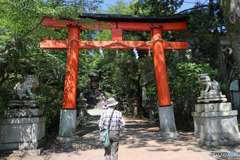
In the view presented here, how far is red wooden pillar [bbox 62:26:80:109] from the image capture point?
694cm

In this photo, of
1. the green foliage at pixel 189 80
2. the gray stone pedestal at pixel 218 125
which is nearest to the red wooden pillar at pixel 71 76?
the green foliage at pixel 189 80

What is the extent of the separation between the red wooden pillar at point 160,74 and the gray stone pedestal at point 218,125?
1.82m

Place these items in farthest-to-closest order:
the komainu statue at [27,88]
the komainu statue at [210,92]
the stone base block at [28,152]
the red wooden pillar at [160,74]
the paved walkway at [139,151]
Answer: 1. the red wooden pillar at [160,74]
2. the komainu statue at [210,92]
3. the komainu statue at [27,88]
4. the stone base block at [28,152]
5. the paved walkway at [139,151]

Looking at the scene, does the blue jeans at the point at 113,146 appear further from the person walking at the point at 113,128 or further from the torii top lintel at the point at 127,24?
the torii top lintel at the point at 127,24

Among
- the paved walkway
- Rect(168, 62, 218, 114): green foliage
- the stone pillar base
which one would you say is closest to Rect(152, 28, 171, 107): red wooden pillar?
Rect(168, 62, 218, 114): green foliage

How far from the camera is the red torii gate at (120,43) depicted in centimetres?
710

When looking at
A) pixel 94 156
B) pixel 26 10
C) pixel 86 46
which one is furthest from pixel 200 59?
pixel 26 10

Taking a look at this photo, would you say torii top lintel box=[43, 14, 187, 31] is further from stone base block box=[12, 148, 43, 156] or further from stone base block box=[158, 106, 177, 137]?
stone base block box=[12, 148, 43, 156]

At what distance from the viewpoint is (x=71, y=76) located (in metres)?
7.14

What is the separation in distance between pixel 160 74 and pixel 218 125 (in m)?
3.13

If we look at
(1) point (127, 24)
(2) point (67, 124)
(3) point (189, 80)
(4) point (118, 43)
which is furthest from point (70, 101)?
(3) point (189, 80)

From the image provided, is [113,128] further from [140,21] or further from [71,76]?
[140,21]

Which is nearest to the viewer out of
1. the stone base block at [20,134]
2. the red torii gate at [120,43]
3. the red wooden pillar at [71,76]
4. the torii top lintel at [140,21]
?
the stone base block at [20,134]

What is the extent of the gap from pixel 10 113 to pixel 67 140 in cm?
245
